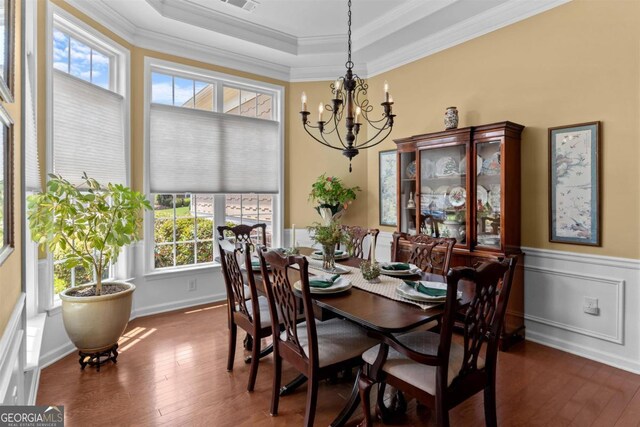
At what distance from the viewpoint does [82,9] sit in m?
3.21

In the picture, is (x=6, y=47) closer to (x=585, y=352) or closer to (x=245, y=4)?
(x=245, y=4)

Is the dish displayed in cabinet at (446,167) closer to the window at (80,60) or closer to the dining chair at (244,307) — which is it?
the dining chair at (244,307)

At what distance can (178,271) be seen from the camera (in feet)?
13.8

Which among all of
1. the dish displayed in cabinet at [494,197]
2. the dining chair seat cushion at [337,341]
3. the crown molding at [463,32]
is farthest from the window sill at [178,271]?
the crown molding at [463,32]

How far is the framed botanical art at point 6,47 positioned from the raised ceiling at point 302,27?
2098mm

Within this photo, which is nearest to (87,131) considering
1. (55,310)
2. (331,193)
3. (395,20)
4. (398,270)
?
(55,310)

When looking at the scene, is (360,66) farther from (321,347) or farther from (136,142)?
(321,347)

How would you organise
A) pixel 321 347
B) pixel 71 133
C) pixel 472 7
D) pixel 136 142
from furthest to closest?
pixel 136 142
pixel 472 7
pixel 71 133
pixel 321 347

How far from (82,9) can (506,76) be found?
162 inches

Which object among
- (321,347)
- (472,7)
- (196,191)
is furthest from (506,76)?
(196,191)

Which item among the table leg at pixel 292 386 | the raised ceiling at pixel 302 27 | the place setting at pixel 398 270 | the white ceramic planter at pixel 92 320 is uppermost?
the raised ceiling at pixel 302 27

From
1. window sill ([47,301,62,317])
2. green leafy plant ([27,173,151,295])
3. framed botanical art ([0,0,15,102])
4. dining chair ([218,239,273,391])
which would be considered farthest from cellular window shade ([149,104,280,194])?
framed botanical art ([0,0,15,102])

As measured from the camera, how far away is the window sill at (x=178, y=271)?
404cm

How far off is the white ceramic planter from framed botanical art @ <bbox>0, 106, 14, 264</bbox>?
1.26 meters
